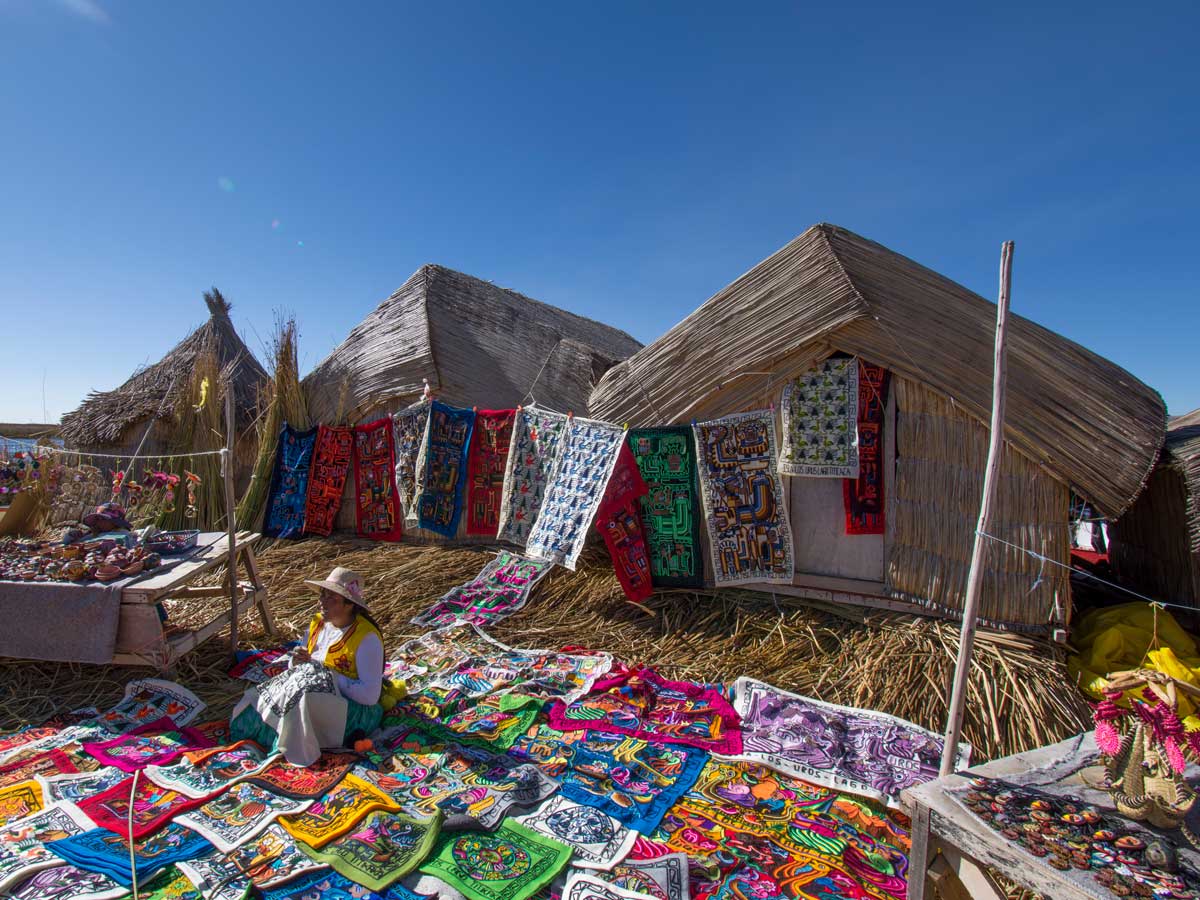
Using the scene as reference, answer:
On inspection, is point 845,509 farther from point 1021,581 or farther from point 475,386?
point 475,386

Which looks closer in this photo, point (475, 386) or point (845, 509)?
point (845, 509)

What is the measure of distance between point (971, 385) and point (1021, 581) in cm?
124

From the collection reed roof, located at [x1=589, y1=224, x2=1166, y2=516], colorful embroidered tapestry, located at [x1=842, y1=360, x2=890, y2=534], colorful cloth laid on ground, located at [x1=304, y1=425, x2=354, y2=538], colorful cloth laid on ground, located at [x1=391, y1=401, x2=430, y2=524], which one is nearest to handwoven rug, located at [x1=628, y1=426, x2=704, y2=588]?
reed roof, located at [x1=589, y1=224, x2=1166, y2=516]

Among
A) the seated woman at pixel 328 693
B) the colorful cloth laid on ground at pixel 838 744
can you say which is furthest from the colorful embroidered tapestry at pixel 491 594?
the colorful cloth laid on ground at pixel 838 744

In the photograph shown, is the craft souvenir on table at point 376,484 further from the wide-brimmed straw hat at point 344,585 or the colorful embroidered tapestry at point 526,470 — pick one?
the wide-brimmed straw hat at point 344,585

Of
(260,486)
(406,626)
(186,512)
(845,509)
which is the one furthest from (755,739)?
(186,512)

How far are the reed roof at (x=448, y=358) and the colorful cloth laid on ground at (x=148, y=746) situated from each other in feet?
13.2

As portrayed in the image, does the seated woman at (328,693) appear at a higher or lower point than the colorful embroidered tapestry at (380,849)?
higher

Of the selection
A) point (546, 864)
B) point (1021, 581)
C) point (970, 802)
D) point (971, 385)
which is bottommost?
point (546, 864)

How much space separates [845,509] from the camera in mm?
4410

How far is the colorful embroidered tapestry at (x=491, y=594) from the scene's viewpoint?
16.7 ft

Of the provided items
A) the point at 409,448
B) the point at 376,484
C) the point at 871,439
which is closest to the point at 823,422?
the point at 871,439

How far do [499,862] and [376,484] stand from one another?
197 inches

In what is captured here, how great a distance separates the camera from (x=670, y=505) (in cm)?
492
